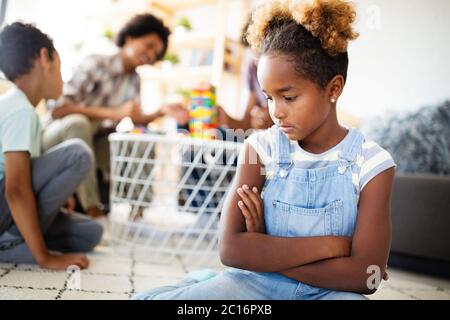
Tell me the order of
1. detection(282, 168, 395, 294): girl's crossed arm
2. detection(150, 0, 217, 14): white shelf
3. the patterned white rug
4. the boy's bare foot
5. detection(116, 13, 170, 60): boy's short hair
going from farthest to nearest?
1. detection(150, 0, 217, 14): white shelf
2. detection(116, 13, 170, 60): boy's short hair
3. the boy's bare foot
4. the patterned white rug
5. detection(282, 168, 395, 294): girl's crossed arm

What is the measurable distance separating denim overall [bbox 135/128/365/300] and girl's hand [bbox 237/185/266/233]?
0.09 feet

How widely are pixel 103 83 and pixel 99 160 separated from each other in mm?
327

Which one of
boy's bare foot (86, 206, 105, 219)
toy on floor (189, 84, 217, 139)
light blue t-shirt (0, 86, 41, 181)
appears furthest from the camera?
boy's bare foot (86, 206, 105, 219)

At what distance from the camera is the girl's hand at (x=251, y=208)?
1.89 ft

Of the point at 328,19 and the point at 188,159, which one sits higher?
the point at 328,19

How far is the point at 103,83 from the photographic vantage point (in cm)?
173

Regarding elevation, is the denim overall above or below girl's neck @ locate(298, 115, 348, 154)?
below

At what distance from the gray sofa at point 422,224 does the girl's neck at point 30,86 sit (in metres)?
1.03

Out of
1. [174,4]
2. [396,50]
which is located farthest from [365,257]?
[174,4]

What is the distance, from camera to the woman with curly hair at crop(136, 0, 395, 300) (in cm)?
54

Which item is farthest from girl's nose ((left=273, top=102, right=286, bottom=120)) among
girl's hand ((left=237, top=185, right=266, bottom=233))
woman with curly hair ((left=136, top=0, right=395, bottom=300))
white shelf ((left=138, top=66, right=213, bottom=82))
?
white shelf ((left=138, top=66, right=213, bottom=82))

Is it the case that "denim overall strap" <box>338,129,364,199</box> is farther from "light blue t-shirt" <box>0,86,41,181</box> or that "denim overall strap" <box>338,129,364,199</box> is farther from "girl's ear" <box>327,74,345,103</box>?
"light blue t-shirt" <box>0,86,41,181</box>

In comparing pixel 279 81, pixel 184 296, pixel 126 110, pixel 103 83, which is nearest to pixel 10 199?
pixel 184 296

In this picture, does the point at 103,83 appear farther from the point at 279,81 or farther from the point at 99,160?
the point at 279,81
